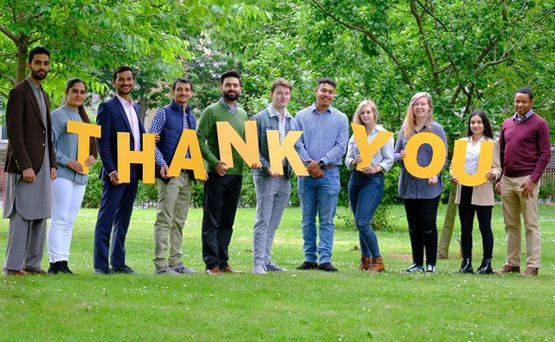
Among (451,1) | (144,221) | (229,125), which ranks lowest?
(144,221)

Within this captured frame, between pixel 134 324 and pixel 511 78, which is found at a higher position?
pixel 511 78

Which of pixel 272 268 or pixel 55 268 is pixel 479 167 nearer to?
pixel 272 268

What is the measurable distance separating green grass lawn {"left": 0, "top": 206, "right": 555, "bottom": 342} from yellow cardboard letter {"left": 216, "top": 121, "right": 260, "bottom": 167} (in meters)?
1.35

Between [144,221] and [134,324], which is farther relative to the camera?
[144,221]

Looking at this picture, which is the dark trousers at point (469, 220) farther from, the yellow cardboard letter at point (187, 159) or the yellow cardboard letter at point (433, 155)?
the yellow cardboard letter at point (187, 159)

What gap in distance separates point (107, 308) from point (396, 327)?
246 centimetres

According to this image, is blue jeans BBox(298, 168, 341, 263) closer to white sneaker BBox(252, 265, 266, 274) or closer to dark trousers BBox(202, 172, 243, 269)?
white sneaker BBox(252, 265, 266, 274)

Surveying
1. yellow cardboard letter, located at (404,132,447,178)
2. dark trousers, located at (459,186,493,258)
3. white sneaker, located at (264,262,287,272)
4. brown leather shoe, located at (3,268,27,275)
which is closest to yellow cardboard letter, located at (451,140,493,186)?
dark trousers, located at (459,186,493,258)

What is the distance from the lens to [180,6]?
41.2 feet

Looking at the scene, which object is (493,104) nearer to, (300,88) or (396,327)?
(300,88)

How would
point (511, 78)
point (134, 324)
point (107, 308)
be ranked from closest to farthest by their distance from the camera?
1. point (134, 324)
2. point (107, 308)
3. point (511, 78)

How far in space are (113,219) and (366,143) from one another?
10.3ft

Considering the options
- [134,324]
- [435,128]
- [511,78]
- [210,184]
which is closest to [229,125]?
[210,184]

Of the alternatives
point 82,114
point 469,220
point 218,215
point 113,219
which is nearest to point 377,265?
point 469,220
